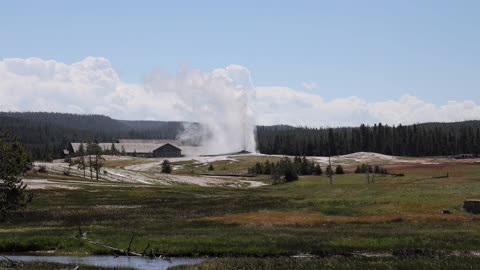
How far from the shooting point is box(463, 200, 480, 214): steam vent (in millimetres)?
61803

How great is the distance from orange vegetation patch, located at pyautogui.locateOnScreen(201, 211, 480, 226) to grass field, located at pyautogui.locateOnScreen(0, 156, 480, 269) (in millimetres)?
101

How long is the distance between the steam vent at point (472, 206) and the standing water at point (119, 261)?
116 ft

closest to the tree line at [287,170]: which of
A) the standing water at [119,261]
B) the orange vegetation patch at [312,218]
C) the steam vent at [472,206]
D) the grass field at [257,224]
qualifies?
the grass field at [257,224]

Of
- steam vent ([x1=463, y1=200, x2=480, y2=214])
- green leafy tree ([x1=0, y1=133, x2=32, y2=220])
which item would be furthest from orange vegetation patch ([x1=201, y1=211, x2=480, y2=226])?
green leafy tree ([x1=0, y1=133, x2=32, y2=220])

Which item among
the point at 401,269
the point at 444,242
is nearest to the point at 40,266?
the point at 401,269

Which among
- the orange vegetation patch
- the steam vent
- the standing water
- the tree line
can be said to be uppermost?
the tree line

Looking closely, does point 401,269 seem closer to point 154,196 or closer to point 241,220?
point 241,220

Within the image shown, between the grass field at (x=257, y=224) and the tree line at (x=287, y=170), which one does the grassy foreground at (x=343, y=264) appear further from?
the tree line at (x=287, y=170)

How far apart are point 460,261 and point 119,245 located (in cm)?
2446

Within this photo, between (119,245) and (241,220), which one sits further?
(241,220)

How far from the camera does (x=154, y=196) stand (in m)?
98.3

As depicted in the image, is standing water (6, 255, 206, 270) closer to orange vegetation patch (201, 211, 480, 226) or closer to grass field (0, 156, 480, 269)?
grass field (0, 156, 480, 269)

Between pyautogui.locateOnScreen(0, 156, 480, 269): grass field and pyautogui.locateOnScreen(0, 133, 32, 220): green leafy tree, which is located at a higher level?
pyautogui.locateOnScreen(0, 133, 32, 220): green leafy tree

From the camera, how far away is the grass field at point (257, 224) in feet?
140
